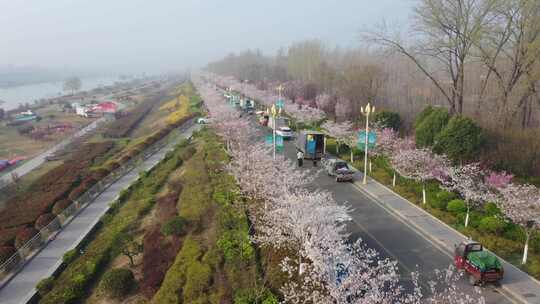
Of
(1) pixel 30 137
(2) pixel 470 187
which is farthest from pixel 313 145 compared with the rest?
(1) pixel 30 137

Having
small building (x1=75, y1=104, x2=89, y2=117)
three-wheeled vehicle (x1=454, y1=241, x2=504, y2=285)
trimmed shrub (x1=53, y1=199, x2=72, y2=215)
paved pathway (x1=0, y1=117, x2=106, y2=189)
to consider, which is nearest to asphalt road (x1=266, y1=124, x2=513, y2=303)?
three-wheeled vehicle (x1=454, y1=241, x2=504, y2=285)

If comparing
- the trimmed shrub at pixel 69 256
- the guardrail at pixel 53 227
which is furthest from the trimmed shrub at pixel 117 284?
the guardrail at pixel 53 227

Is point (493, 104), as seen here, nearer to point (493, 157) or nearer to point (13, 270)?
point (493, 157)

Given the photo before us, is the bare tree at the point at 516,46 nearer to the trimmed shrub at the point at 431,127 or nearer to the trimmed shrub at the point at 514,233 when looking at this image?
the trimmed shrub at the point at 431,127

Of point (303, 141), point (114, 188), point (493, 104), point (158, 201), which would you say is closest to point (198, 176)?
point (158, 201)

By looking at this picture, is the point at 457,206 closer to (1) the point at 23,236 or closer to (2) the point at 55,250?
(2) the point at 55,250

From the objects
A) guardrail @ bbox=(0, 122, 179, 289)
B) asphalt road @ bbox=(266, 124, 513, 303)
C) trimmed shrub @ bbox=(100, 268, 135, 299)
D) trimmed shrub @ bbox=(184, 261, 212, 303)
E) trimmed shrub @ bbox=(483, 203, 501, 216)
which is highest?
trimmed shrub @ bbox=(483, 203, 501, 216)

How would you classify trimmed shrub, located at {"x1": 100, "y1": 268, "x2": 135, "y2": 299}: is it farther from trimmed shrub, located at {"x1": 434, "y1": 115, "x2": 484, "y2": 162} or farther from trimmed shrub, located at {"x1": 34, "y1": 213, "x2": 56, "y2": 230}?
trimmed shrub, located at {"x1": 434, "y1": 115, "x2": 484, "y2": 162}
